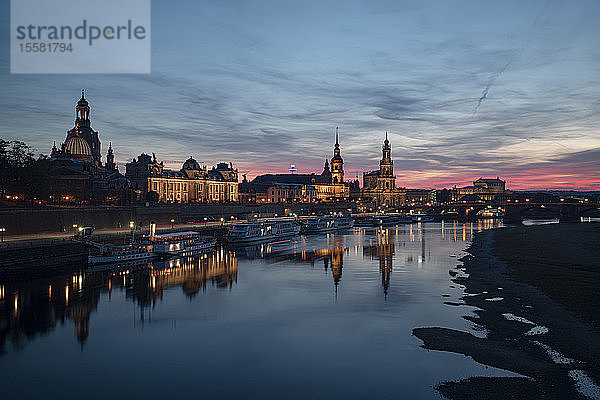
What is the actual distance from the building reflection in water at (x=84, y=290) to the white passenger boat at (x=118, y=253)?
1777mm

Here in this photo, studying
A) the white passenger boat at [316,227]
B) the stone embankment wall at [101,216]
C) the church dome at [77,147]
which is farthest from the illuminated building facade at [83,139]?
the white passenger boat at [316,227]

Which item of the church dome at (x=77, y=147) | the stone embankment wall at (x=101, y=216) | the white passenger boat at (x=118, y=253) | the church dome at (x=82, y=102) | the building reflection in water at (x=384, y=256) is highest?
the church dome at (x=82, y=102)

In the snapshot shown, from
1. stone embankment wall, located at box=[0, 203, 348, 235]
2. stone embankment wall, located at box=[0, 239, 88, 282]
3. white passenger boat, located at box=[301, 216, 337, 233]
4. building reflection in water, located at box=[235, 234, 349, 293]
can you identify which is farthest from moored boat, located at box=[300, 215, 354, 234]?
stone embankment wall, located at box=[0, 239, 88, 282]

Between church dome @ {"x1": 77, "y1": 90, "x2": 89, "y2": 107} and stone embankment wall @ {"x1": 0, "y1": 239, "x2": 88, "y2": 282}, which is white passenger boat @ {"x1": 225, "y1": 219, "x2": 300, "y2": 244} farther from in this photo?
church dome @ {"x1": 77, "y1": 90, "x2": 89, "y2": 107}

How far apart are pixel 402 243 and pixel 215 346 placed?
73.3m

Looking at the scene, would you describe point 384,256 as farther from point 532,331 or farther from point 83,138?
point 83,138

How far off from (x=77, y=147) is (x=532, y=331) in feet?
548

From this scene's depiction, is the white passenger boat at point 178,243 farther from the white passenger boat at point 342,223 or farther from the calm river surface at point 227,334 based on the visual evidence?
the white passenger boat at point 342,223

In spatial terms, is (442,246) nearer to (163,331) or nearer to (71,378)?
(163,331)

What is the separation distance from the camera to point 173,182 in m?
174

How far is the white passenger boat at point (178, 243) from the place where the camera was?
7069 cm

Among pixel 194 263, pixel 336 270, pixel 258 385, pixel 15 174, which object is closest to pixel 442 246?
pixel 336 270

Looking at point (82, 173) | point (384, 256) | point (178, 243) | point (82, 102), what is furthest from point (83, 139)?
point (384, 256)

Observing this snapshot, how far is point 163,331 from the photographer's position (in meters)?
33.6
